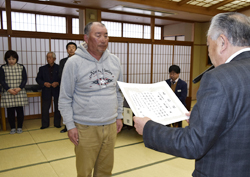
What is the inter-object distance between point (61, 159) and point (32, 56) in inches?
115

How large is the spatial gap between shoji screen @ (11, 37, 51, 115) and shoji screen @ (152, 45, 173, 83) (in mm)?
3061

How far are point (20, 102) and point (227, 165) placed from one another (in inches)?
153

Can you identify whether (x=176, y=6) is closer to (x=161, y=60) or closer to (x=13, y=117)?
(x=161, y=60)

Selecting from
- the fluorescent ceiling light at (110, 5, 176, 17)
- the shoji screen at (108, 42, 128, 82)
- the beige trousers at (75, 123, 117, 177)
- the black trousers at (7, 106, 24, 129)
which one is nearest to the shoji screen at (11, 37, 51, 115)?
the black trousers at (7, 106, 24, 129)

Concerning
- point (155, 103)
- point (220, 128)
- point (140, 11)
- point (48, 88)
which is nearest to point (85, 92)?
point (155, 103)

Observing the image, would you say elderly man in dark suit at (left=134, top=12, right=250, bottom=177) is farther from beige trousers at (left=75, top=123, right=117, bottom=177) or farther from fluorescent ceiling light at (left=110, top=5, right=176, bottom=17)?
fluorescent ceiling light at (left=110, top=5, right=176, bottom=17)

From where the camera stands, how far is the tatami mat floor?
97.7 inches

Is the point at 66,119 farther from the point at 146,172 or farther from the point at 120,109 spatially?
the point at 146,172

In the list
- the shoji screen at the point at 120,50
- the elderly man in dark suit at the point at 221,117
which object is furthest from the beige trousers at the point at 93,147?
the shoji screen at the point at 120,50

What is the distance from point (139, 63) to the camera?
20.1ft

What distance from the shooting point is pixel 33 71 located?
193 inches

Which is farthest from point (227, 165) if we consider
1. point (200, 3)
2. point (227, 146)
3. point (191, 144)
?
point (200, 3)

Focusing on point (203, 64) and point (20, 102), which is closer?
point (20, 102)

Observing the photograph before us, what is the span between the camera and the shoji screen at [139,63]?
19.6 ft
